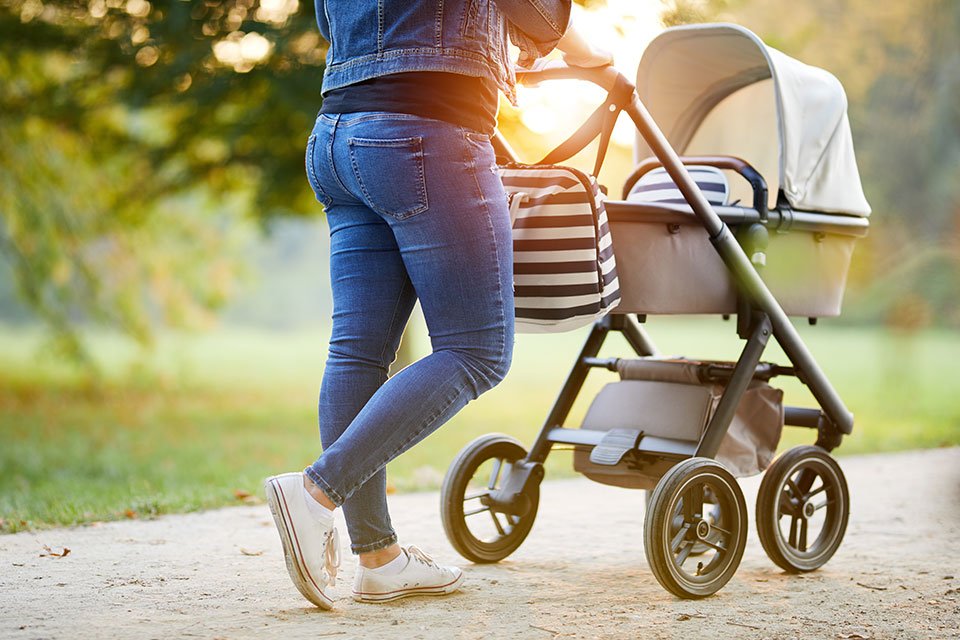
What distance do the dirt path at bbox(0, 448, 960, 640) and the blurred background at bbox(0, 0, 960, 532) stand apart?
2.43 feet

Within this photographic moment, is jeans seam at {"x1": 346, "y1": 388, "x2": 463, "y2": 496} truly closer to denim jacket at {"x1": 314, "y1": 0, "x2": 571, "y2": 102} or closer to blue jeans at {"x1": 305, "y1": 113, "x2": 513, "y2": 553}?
blue jeans at {"x1": 305, "y1": 113, "x2": 513, "y2": 553}

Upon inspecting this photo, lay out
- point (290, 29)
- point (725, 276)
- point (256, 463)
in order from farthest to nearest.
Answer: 1. point (256, 463)
2. point (290, 29)
3. point (725, 276)

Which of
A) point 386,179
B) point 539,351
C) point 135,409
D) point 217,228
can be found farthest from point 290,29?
point 539,351

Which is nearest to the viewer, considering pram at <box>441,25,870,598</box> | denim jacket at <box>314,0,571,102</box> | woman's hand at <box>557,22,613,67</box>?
denim jacket at <box>314,0,571,102</box>

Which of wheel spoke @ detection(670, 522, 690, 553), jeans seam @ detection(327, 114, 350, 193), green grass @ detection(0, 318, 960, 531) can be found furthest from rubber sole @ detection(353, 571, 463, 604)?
green grass @ detection(0, 318, 960, 531)

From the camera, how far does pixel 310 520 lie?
2.46 m

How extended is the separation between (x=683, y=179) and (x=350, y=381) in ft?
3.30

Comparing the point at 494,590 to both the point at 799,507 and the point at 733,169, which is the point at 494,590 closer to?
the point at 799,507

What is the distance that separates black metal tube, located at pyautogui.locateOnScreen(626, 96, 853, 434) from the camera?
9.62 ft

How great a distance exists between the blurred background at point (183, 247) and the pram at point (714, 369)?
593mm

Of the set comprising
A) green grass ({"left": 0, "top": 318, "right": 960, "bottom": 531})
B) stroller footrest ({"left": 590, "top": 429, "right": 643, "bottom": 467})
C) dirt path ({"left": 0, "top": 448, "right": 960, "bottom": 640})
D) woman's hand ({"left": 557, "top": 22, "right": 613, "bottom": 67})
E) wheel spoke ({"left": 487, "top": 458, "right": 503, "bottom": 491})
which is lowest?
green grass ({"left": 0, "top": 318, "right": 960, "bottom": 531})

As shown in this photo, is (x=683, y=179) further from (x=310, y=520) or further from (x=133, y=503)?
(x=133, y=503)

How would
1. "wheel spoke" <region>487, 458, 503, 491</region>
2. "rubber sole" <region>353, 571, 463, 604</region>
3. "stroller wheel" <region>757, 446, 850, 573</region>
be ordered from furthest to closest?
1. "wheel spoke" <region>487, 458, 503, 491</region>
2. "stroller wheel" <region>757, 446, 850, 573</region>
3. "rubber sole" <region>353, 571, 463, 604</region>

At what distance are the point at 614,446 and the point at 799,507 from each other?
564 mm
